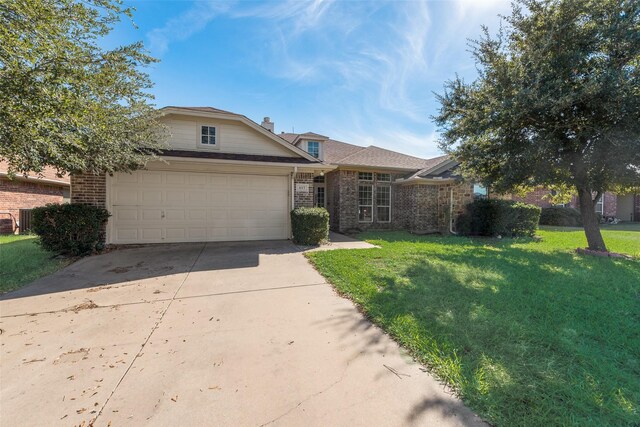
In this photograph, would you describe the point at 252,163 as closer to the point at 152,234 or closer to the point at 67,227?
the point at 152,234

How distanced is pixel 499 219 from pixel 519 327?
10.0 meters

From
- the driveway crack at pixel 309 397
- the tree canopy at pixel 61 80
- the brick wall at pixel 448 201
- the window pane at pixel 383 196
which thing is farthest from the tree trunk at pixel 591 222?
the tree canopy at pixel 61 80

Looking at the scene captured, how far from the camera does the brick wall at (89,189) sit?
7902 millimetres

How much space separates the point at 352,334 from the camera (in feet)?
10.4

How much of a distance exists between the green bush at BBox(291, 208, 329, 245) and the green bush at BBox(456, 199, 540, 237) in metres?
7.54

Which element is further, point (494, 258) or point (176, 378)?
point (494, 258)

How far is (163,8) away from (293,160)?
201 inches

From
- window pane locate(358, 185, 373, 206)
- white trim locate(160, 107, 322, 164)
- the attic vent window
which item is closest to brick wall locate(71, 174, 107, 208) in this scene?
white trim locate(160, 107, 322, 164)

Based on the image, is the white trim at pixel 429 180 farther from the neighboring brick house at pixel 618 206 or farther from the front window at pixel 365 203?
the neighboring brick house at pixel 618 206

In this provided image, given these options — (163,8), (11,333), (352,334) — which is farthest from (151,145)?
(352,334)

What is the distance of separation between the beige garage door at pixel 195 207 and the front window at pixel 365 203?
4.92m

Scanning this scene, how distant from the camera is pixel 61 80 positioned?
4.00 meters

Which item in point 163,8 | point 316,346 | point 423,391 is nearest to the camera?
point 423,391

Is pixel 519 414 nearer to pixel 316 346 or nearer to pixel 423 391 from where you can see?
pixel 423 391
